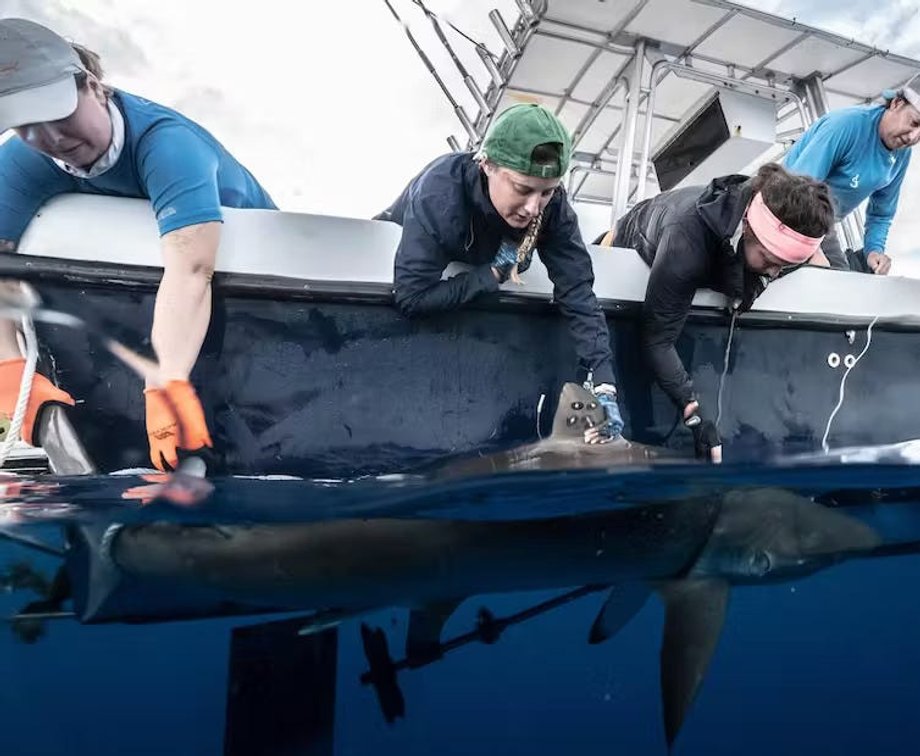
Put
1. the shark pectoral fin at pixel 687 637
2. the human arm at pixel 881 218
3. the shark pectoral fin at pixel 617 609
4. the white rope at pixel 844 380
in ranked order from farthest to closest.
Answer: the human arm at pixel 881 218 < the shark pectoral fin at pixel 617 609 < the white rope at pixel 844 380 < the shark pectoral fin at pixel 687 637

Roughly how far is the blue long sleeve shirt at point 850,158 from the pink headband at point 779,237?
837mm

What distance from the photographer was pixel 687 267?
249cm

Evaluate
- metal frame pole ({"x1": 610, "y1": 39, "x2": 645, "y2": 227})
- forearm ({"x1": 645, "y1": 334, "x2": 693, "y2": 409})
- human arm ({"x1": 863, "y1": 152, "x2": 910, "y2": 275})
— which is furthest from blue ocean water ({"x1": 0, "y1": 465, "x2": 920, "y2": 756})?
metal frame pole ({"x1": 610, "y1": 39, "x2": 645, "y2": 227})

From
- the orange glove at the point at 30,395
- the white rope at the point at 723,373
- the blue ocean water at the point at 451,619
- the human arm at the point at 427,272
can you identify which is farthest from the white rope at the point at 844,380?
the orange glove at the point at 30,395

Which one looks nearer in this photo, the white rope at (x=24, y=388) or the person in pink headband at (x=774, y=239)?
the white rope at (x=24, y=388)

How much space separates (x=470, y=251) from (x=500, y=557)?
4.64 ft

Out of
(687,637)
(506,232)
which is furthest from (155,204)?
(687,637)

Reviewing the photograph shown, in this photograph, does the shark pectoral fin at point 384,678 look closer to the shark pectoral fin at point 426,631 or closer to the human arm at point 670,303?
the shark pectoral fin at point 426,631

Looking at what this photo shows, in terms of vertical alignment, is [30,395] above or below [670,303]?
below

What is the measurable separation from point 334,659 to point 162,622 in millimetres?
1094

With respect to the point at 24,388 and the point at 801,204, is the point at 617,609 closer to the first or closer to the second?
the point at 801,204

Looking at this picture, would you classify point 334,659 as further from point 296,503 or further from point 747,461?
point 747,461

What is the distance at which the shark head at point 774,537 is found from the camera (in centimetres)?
262

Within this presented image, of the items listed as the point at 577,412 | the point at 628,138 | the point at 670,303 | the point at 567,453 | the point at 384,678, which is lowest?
the point at 384,678
